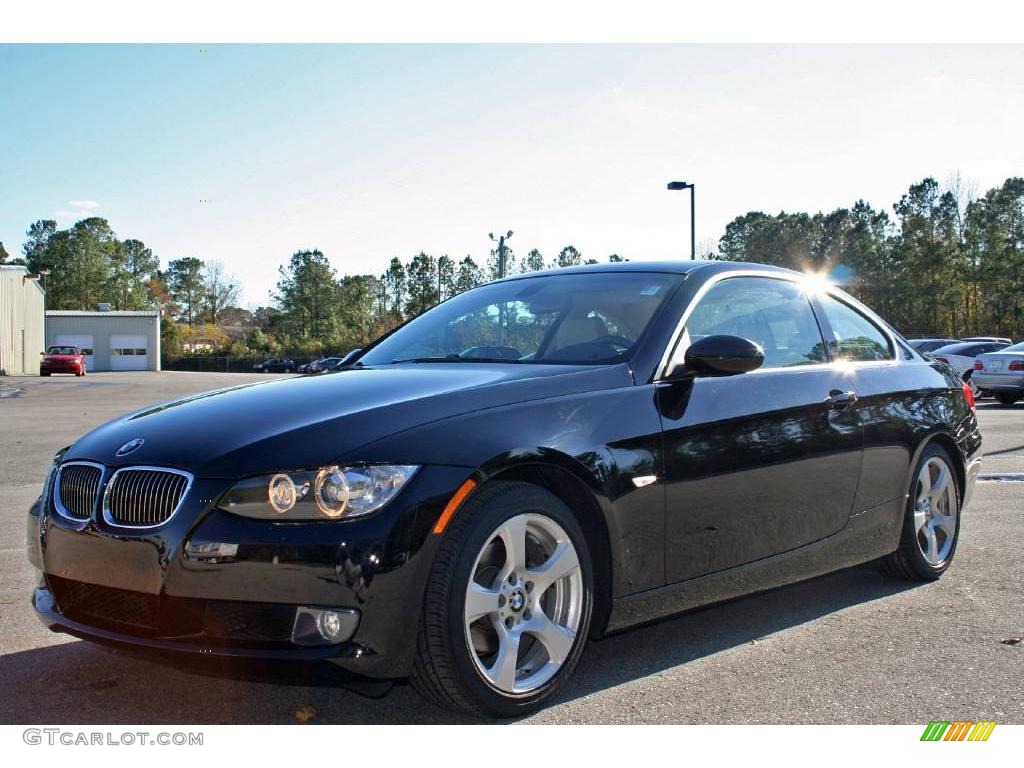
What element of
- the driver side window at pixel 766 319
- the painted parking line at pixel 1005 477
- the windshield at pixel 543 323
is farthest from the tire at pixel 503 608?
the painted parking line at pixel 1005 477

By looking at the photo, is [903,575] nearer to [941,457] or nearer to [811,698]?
[941,457]

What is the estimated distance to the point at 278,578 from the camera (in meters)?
2.85

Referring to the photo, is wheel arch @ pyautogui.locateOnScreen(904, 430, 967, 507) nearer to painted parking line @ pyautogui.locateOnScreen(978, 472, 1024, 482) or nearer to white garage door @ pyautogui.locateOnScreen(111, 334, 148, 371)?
painted parking line @ pyautogui.locateOnScreen(978, 472, 1024, 482)

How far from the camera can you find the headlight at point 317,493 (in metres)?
2.89

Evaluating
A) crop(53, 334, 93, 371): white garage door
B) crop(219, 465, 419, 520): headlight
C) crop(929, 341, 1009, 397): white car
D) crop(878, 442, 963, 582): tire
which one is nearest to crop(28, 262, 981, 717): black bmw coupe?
crop(219, 465, 419, 520): headlight

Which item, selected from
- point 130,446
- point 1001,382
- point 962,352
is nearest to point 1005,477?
point 130,446

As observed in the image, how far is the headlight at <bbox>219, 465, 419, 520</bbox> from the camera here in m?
2.89

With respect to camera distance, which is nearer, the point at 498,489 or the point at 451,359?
the point at 498,489

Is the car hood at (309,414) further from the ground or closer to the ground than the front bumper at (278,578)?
further from the ground

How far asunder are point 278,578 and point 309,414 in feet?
1.99

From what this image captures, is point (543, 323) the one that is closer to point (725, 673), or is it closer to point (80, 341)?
point (725, 673)

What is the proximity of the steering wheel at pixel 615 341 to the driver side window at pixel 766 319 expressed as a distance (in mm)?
280

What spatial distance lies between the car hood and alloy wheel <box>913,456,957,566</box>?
2.21 metres
